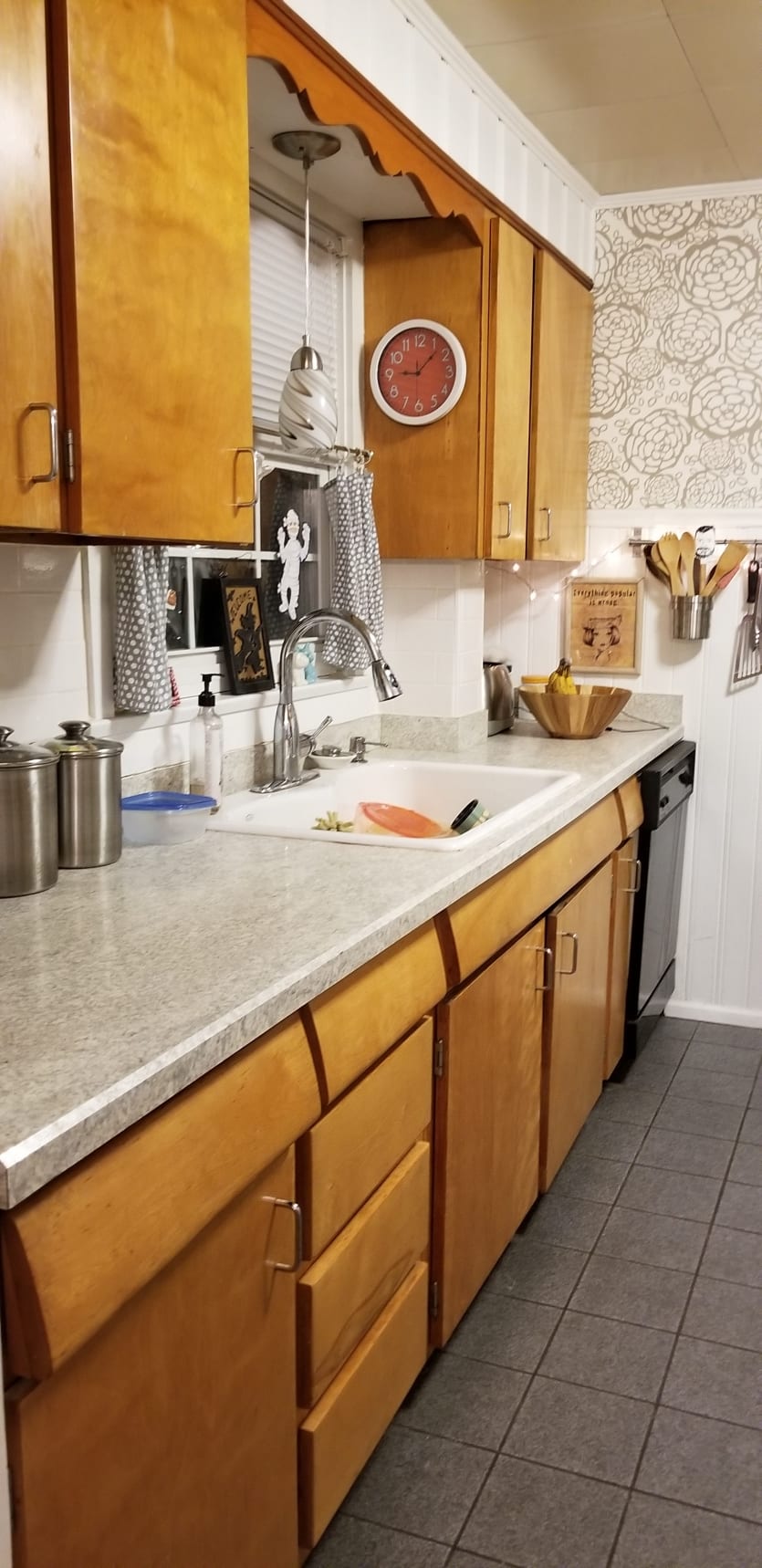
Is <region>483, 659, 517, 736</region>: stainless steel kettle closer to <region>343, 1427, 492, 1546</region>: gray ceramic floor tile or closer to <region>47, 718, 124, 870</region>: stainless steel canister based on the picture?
<region>47, 718, 124, 870</region>: stainless steel canister

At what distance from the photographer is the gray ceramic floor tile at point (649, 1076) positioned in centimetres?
341

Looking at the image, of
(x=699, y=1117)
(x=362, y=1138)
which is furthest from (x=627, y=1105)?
(x=362, y=1138)

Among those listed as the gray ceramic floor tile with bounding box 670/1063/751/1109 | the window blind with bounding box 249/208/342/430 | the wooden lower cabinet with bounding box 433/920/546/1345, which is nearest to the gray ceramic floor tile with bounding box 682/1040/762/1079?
the gray ceramic floor tile with bounding box 670/1063/751/1109

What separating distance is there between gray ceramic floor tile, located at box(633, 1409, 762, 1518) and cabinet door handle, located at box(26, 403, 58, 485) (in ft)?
5.49

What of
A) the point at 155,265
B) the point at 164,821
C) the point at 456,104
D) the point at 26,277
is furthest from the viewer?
the point at 456,104

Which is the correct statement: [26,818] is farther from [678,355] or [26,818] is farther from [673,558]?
[678,355]

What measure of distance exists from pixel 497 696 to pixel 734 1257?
1.65 meters

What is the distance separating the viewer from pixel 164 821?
200 centimetres

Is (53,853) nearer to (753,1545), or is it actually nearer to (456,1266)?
(456,1266)

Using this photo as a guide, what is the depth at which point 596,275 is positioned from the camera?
3770 millimetres

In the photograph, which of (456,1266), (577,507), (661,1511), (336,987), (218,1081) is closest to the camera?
(218,1081)

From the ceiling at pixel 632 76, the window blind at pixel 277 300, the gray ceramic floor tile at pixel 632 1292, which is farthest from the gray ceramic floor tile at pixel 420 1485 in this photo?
the ceiling at pixel 632 76

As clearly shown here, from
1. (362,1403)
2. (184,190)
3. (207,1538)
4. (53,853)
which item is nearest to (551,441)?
(184,190)

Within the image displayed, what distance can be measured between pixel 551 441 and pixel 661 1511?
2567mm
